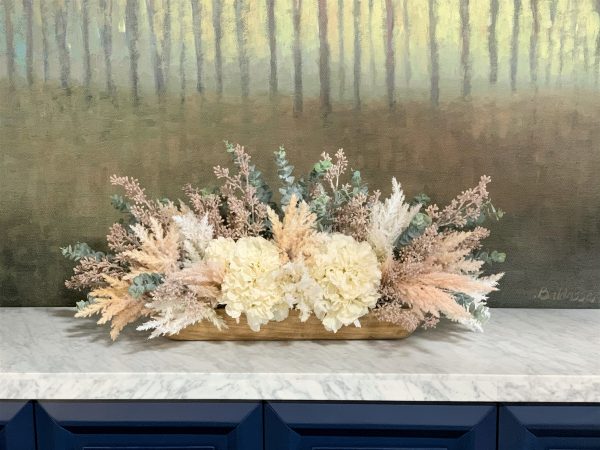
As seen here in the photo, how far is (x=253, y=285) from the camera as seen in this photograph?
121 centimetres

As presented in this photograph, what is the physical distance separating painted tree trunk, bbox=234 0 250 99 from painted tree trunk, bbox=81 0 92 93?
36 centimetres

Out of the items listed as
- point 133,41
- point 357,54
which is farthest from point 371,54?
point 133,41

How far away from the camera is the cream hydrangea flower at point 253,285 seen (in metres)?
1.21

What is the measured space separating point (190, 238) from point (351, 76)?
57cm

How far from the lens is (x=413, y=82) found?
5.00ft

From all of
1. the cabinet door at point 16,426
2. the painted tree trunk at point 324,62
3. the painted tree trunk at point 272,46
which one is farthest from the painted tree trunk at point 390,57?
the cabinet door at point 16,426

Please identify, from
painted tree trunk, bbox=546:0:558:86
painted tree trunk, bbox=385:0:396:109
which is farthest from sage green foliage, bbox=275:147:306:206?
painted tree trunk, bbox=546:0:558:86

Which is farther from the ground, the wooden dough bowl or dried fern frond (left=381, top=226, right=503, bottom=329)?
dried fern frond (left=381, top=226, right=503, bottom=329)

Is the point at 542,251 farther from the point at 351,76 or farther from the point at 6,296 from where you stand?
the point at 6,296

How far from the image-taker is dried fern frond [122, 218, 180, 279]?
125 centimetres

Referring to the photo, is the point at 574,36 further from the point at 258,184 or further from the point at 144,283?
the point at 144,283

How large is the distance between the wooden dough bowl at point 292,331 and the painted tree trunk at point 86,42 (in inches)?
26.9

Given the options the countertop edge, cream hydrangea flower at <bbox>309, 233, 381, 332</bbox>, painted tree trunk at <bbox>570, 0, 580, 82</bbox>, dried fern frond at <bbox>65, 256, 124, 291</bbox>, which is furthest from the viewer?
painted tree trunk at <bbox>570, 0, 580, 82</bbox>
